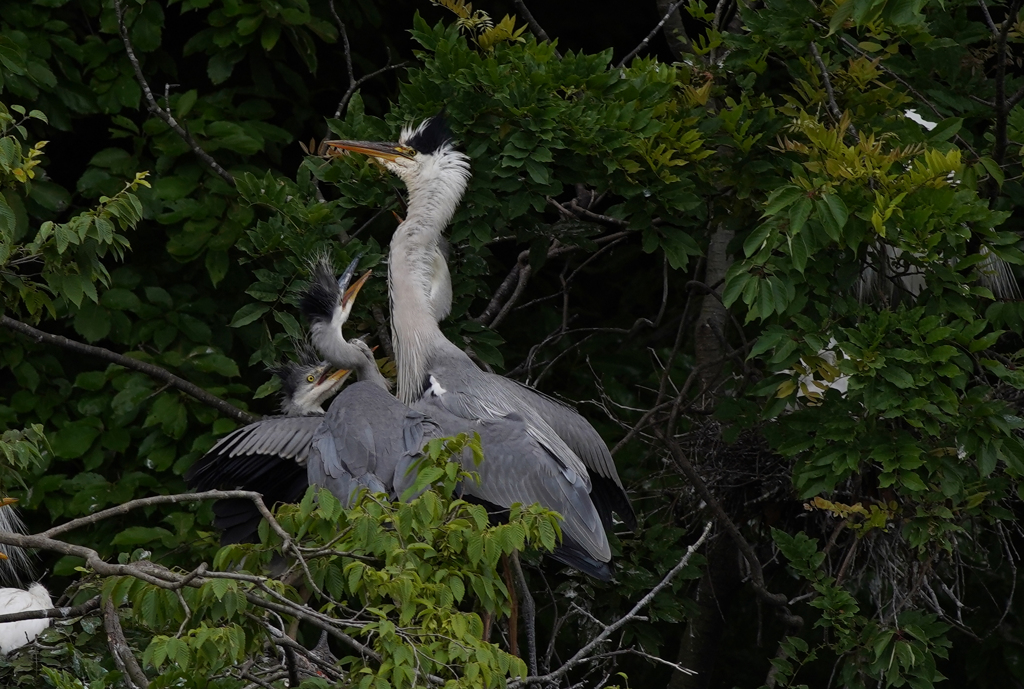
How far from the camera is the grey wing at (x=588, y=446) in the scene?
12.8ft

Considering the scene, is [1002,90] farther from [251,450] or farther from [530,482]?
[251,450]

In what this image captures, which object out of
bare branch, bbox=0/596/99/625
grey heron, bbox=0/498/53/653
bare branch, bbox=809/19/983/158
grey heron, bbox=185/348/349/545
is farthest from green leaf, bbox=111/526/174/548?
bare branch, bbox=809/19/983/158

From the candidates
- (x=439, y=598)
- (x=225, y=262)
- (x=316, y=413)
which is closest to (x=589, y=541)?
(x=439, y=598)

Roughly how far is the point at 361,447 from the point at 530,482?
0.50 meters

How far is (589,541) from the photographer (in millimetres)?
3420

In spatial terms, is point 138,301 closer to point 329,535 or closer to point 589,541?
point 589,541

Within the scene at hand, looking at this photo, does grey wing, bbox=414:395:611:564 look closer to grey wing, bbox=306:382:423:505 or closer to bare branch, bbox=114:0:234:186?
grey wing, bbox=306:382:423:505

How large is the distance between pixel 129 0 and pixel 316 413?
171 centimetres

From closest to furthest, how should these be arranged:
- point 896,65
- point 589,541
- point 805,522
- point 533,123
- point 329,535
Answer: point 329,535, point 589,541, point 533,123, point 896,65, point 805,522

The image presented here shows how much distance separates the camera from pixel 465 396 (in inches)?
146

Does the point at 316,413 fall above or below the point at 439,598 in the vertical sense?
below

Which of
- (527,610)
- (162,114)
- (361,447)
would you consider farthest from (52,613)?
(162,114)

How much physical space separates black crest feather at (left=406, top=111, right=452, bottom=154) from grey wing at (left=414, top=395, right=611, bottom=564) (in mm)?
1101

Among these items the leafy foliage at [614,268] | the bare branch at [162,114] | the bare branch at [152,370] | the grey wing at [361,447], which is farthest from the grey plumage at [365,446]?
the bare branch at [162,114]
